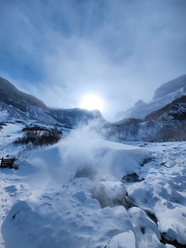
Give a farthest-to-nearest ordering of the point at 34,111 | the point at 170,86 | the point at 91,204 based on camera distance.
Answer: the point at 170,86 < the point at 34,111 < the point at 91,204

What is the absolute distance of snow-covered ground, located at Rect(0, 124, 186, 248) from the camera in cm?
349

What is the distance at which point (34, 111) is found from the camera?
308ft

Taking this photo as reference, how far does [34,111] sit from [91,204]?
101624 millimetres

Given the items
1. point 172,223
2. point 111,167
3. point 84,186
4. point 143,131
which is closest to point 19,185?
point 84,186

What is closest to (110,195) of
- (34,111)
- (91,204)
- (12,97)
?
(91,204)

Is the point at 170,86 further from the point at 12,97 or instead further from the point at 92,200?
the point at 92,200

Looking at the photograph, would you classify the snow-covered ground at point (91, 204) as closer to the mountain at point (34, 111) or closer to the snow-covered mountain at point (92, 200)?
the snow-covered mountain at point (92, 200)

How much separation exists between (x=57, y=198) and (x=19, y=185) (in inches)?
113

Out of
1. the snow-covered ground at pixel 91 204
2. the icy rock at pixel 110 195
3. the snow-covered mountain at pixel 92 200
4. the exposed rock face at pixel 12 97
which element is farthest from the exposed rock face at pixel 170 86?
the icy rock at pixel 110 195

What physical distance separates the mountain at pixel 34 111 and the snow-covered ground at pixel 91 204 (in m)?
64.1

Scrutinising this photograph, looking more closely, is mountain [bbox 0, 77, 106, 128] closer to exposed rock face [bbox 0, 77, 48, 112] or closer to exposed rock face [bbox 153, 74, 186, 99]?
exposed rock face [bbox 0, 77, 48, 112]

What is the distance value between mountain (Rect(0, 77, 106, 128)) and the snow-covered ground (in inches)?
2523

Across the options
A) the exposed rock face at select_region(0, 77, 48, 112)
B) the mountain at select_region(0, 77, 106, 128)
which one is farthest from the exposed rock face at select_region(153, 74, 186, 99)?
the exposed rock face at select_region(0, 77, 48, 112)

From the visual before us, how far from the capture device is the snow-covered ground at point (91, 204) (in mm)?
3490
